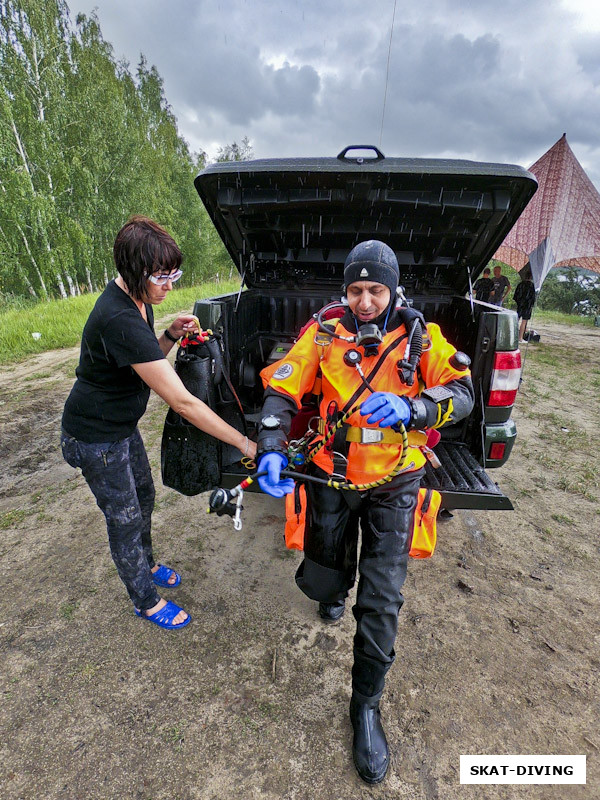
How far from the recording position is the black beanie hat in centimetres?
176

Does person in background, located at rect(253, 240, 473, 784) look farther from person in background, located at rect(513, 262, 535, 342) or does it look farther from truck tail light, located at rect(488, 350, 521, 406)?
person in background, located at rect(513, 262, 535, 342)

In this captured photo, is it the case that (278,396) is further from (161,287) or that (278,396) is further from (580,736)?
(580,736)

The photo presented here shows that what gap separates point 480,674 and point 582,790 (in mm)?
534

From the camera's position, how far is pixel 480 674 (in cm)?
213

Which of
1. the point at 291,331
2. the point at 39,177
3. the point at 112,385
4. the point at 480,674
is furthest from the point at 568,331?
the point at 39,177

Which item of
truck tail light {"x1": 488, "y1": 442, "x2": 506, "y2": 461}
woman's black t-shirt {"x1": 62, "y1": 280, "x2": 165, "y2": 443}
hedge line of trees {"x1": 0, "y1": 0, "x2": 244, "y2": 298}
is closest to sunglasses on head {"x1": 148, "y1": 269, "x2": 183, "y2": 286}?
woman's black t-shirt {"x1": 62, "y1": 280, "x2": 165, "y2": 443}

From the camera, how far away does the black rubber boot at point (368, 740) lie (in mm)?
1670

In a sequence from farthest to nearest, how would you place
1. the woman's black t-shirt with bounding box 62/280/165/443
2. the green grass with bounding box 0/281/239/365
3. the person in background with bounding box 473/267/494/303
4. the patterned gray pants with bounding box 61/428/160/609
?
the person in background with bounding box 473/267/494/303
the green grass with bounding box 0/281/239/365
the patterned gray pants with bounding box 61/428/160/609
the woman's black t-shirt with bounding box 62/280/165/443

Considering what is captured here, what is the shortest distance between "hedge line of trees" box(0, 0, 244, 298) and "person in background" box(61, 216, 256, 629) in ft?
51.2

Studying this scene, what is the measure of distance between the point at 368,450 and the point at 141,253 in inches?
51.8

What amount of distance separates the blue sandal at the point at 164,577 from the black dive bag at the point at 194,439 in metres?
0.60

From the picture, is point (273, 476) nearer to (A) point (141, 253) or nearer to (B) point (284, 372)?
(B) point (284, 372)

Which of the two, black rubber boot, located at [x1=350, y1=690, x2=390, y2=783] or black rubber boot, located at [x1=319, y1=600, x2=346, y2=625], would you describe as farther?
black rubber boot, located at [x1=319, y1=600, x2=346, y2=625]

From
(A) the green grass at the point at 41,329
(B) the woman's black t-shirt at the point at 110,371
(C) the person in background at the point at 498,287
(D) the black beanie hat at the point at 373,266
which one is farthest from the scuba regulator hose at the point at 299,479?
(C) the person in background at the point at 498,287
